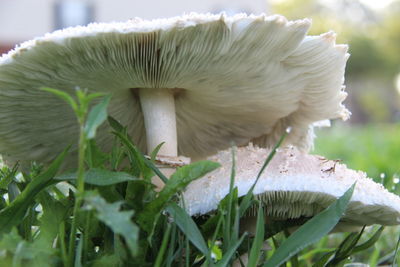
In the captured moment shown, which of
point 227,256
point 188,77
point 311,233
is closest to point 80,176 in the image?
point 227,256

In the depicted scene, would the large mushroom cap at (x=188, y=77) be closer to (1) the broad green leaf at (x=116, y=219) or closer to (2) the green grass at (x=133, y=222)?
(2) the green grass at (x=133, y=222)

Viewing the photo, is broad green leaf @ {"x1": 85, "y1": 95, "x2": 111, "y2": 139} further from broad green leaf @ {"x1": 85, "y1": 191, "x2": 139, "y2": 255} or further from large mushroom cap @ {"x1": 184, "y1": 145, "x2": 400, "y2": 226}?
large mushroom cap @ {"x1": 184, "y1": 145, "x2": 400, "y2": 226}

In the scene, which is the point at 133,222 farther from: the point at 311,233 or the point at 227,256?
the point at 311,233

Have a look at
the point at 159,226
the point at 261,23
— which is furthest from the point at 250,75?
the point at 159,226

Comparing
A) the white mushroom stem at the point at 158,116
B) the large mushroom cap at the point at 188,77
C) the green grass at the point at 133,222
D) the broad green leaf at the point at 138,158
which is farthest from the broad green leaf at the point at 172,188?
the white mushroom stem at the point at 158,116

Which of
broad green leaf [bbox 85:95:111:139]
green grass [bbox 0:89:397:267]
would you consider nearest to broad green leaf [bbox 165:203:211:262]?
green grass [bbox 0:89:397:267]
